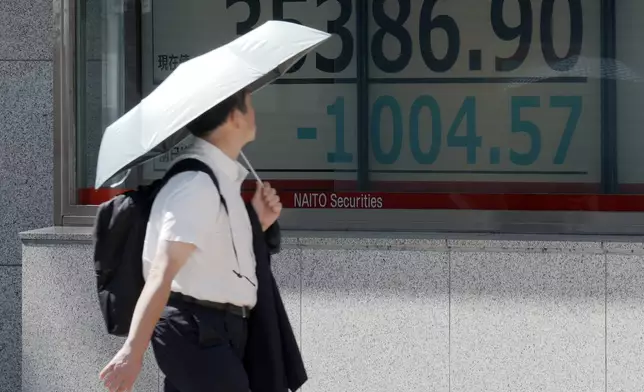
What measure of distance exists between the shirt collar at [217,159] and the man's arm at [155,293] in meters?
0.35

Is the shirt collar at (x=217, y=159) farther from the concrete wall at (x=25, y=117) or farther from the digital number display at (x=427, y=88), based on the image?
the concrete wall at (x=25, y=117)

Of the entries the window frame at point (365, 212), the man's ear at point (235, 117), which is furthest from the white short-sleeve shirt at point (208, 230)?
the window frame at point (365, 212)

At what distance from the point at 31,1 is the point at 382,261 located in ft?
9.83

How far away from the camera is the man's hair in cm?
396

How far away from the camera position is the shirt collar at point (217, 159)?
394 centimetres

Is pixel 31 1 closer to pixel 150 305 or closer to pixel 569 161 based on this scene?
pixel 569 161

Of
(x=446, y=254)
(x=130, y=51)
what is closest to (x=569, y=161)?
(x=446, y=254)

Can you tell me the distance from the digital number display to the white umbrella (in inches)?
104

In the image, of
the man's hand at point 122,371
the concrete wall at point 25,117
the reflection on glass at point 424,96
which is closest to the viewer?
the man's hand at point 122,371

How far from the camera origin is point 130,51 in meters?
6.95

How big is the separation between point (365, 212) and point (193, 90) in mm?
2891

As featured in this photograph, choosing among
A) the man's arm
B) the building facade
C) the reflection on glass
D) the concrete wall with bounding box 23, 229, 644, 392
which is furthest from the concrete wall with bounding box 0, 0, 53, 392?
the man's arm

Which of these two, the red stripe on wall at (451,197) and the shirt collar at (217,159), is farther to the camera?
the red stripe on wall at (451,197)

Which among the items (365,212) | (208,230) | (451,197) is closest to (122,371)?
(208,230)
